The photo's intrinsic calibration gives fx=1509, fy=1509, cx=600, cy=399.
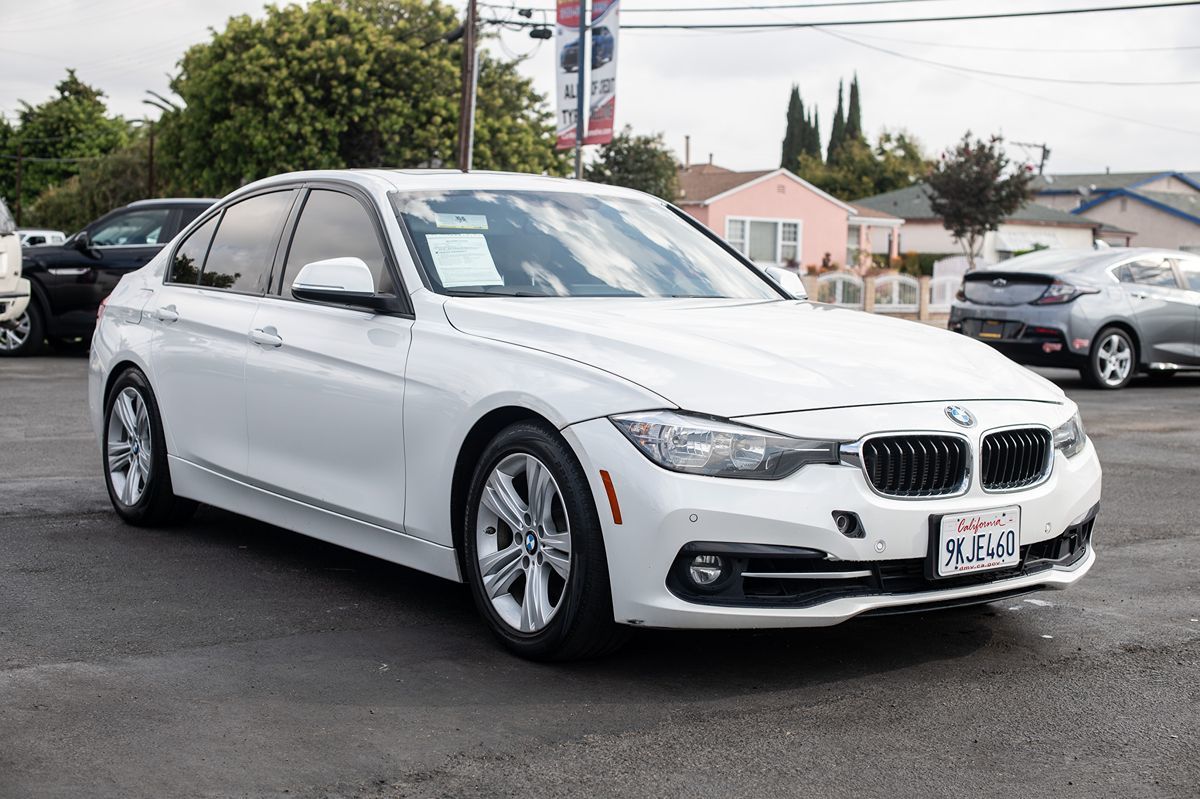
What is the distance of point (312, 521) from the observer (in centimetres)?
586

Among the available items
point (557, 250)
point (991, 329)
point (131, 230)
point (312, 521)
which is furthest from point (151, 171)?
point (557, 250)

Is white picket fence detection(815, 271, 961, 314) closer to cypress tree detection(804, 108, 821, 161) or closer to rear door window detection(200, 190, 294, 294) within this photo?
rear door window detection(200, 190, 294, 294)

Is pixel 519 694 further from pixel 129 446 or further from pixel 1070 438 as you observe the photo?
pixel 129 446

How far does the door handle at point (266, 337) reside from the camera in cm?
599

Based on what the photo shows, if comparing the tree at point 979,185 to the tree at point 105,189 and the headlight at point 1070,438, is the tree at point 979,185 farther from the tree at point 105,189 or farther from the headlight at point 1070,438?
the headlight at point 1070,438

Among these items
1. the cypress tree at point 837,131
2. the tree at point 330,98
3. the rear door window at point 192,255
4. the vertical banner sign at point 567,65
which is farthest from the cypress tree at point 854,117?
the rear door window at point 192,255

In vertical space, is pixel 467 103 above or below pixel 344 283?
above

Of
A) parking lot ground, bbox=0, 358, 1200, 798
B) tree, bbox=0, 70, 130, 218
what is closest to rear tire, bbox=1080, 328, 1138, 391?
parking lot ground, bbox=0, 358, 1200, 798

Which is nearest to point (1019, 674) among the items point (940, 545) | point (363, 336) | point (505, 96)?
point (940, 545)

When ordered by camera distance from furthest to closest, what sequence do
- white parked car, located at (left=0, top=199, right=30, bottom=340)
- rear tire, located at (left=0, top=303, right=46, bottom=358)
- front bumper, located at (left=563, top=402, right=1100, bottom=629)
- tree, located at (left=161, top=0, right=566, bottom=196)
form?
1. tree, located at (left=161, top=0, right=566, bottom=196)
2. rear tire, located at (left=0, top=303, right=46, bottom=358)
3. white parked car, located at (left=0, top=199, right=30, bottom=340)
4. front bumper, located at (left=563, top=402, right=1100, bottom=629)

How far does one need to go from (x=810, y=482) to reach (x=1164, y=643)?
5.58ft

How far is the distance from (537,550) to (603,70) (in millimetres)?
23851

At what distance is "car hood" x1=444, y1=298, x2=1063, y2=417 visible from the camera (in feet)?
14.9

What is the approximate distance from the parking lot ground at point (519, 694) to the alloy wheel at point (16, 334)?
39.7 feet
